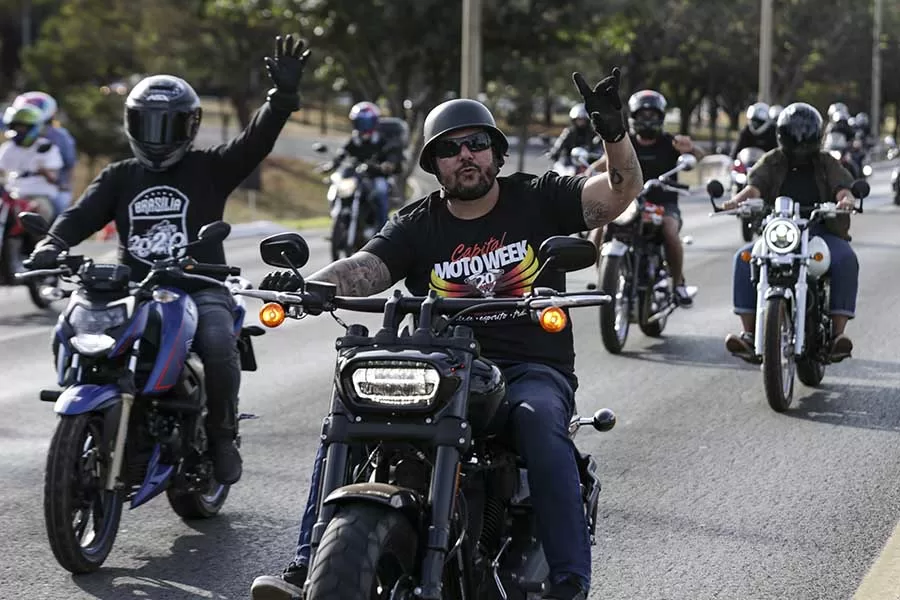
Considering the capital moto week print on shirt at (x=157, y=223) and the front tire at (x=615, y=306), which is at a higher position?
the capital moto week print on shirt at (x=157, y=223)

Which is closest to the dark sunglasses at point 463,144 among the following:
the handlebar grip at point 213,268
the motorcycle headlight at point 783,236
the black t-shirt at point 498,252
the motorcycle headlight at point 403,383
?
the black t-shirt at point 498,252

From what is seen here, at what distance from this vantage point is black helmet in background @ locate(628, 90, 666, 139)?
12.7m

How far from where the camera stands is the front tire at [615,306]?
1134 centimetres

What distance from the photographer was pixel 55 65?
60.8 meters

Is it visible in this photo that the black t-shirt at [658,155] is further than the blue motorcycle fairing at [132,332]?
Yes

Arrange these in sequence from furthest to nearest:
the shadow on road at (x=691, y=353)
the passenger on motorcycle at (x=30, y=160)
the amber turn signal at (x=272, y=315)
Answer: the passenger on motorcycle at (x=30, y=160), the shadow on road at (x=691, y=353), the amber turn signal at (x=272, y=315)

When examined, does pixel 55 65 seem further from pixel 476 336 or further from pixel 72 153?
pixel 476 336

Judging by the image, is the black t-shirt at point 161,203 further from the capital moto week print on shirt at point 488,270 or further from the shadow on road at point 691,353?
the shadow on road at point 691,353

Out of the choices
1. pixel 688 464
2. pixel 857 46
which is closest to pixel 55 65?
pixel 857 46

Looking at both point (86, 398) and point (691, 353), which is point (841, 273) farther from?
point (86, 398)

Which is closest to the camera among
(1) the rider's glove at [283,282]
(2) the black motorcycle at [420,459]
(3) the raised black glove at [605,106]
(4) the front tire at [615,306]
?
(2) the black motorcycle at [420,459]

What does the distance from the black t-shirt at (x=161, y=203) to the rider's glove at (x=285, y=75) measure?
189mm

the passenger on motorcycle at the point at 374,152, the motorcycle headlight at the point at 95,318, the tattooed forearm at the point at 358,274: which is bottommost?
the passenger on motorcycle at the point at 374,152

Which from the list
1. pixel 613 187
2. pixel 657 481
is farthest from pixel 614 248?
pixel 613 187
